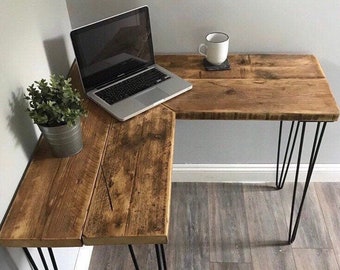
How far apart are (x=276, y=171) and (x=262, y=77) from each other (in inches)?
26.5

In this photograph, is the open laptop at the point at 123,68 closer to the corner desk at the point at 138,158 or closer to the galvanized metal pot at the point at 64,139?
the corner desk at the point at 138,158

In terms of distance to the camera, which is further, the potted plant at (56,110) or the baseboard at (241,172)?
the baseboard at (241,172)

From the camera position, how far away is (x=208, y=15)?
4.97 feet

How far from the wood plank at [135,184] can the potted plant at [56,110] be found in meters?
0.15

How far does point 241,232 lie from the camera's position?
1797 mm

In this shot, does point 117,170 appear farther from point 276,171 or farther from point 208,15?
point 276,171

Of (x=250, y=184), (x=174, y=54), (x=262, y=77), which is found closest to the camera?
(x=262, y=77)

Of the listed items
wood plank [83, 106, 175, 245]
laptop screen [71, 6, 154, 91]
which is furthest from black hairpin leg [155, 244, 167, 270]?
laptop screen [71, 6, 154, 91]

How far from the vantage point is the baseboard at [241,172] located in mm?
1961

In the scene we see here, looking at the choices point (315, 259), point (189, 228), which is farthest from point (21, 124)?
point (315, 259)

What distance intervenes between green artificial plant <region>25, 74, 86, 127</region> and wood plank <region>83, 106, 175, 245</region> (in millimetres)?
175

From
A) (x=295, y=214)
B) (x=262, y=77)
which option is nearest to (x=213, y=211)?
(x=295, y=214)

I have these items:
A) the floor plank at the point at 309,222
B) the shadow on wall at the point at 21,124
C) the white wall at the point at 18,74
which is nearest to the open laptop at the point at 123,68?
the white wall at the point at 18,74

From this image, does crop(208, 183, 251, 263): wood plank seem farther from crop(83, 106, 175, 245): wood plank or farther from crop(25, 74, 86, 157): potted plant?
crop(25, 74, 86, 157): potted plant
